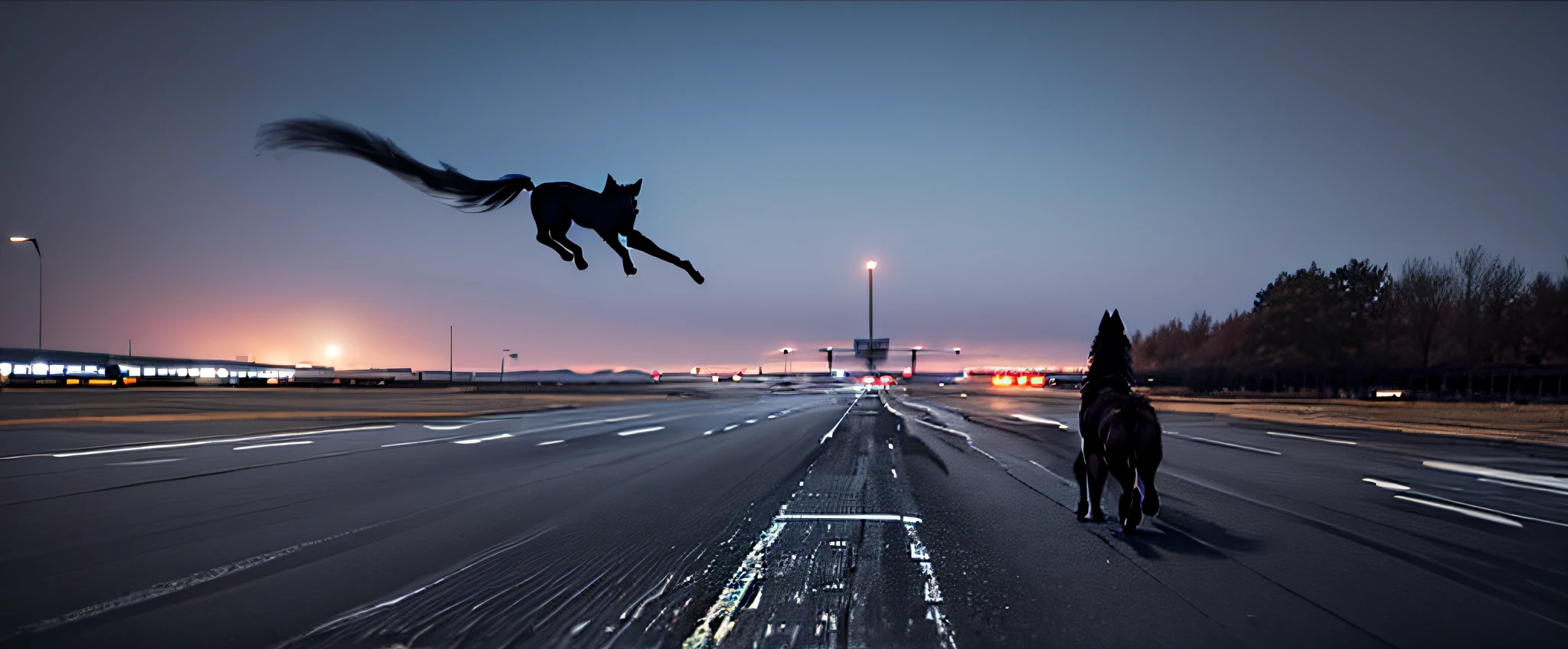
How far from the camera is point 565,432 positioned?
21.8m

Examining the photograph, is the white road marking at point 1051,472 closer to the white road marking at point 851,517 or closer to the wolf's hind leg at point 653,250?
the white road marking at point 851,517

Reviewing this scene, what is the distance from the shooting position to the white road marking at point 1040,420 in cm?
2557

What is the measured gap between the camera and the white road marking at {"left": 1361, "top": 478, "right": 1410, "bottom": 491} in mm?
11422

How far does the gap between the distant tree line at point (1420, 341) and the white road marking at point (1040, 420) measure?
24439 millimetres

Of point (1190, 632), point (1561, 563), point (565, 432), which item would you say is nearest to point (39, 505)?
point (1190, 632)

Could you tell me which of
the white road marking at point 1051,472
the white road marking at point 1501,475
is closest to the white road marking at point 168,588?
the white road marking at point 1051,472

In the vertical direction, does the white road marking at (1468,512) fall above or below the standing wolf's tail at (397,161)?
below

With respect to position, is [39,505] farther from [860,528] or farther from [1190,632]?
[1190,632]

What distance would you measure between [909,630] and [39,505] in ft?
32.9

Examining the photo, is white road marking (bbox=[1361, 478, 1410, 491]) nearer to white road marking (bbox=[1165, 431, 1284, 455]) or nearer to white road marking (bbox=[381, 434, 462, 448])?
white road marking (bbox=[1165, 431, 1284, 455])

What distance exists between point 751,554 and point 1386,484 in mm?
10787

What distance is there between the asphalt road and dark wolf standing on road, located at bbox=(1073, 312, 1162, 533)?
386mm

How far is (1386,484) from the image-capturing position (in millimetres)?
11766

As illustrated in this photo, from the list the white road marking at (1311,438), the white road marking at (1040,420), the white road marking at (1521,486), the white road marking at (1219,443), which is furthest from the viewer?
the white road marking at (1040,420)
